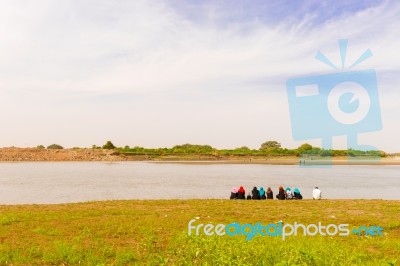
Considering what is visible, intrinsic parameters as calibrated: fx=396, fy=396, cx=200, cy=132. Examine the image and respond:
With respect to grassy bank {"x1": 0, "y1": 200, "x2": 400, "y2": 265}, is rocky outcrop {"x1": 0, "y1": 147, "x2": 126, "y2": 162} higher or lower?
higher

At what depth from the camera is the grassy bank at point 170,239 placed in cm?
1133

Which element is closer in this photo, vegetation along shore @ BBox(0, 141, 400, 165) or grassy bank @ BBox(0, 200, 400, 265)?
grassy bank @ BBox(0, 200, 400, 265)

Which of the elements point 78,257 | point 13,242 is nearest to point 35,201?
point 13,242

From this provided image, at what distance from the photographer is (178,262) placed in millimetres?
11094

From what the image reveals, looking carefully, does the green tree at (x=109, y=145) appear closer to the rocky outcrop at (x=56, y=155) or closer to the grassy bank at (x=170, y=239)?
the rocky outcrop at (x=56, y=155)

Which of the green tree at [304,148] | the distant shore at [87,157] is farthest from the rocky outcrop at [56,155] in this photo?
the green tree at [304,148]

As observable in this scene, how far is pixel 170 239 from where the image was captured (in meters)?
13.5

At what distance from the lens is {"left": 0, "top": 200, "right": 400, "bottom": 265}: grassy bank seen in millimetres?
11328

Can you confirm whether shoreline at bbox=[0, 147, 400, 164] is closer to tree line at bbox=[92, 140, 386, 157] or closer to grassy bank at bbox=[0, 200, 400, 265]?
tree line at bbox=[92, 140, 386, 157]

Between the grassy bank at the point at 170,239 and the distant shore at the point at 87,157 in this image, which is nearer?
the grassy bank at the point at 170,239

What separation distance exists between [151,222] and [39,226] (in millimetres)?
4317

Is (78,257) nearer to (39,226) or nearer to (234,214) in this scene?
(39,226)

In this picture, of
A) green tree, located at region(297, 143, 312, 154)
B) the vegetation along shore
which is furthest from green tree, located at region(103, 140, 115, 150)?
green tree, located at region(297, 143, 312, 154)

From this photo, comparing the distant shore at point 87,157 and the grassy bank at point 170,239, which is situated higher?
the distant shore at point 87,157
